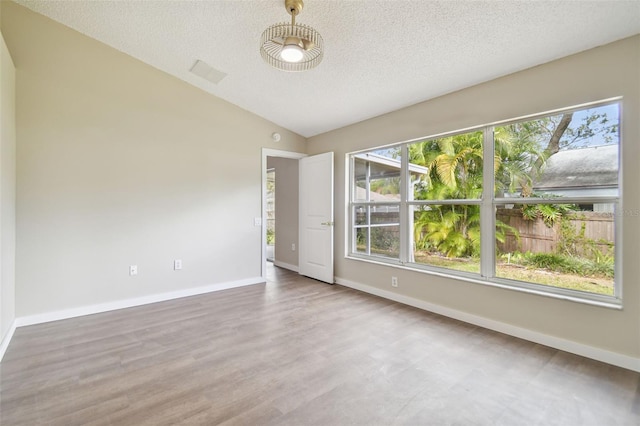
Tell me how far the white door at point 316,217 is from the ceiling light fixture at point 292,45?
93.6 inches

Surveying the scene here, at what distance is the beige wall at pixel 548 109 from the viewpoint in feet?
7.36

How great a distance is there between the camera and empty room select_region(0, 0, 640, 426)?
6.67 ft

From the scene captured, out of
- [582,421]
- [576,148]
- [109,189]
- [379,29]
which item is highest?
[379,29]

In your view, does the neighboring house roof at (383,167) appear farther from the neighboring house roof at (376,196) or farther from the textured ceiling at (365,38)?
the textured ceiling at (365,38)

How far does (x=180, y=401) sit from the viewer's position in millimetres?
1863

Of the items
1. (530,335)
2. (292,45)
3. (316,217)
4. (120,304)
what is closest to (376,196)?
(316,217)

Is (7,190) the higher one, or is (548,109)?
(548,109)

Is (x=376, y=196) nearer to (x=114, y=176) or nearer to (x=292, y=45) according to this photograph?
(x=292, y=45)

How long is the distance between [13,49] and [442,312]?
5312 mm

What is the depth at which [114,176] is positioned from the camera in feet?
11.6

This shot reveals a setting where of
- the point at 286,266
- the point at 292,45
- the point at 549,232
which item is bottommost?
the point at 286,266

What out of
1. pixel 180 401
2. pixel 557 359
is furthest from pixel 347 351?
pixel 557 359

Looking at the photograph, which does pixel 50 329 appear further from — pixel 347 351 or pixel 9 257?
pixel 347 351

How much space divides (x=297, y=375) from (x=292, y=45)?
7.77ft
